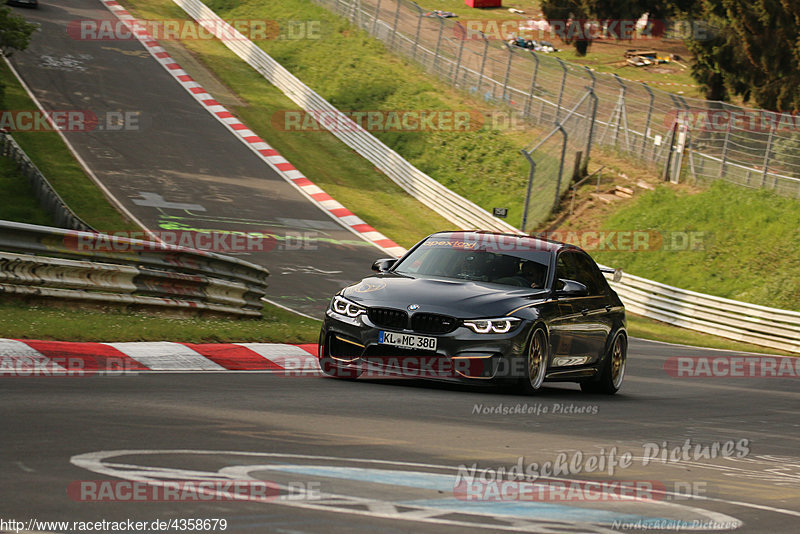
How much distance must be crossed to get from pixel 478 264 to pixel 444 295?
107 centimetres

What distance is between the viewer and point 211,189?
31.4 m

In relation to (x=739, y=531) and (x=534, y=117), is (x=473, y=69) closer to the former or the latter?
(x=534, y=117)

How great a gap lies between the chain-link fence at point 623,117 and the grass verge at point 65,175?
12644mm

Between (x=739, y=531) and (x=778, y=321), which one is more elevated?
(x=739, y=531)

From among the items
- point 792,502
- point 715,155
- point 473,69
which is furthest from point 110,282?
point 473,69

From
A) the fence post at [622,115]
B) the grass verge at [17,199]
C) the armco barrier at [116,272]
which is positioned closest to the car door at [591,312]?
the armco barrier at [116,272]

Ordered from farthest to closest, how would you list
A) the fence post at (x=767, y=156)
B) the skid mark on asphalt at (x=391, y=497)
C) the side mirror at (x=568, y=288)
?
the fence post at (x=767, y=156) → the side mirror at (x=568, y=288) → the skid mark on asphalt at (x=391, y=497)

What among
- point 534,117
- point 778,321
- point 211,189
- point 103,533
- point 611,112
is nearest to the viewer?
point 103,533

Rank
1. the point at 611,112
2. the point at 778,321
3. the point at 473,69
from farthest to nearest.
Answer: the point at 473,69
the point at 611,112
the point at 778,321

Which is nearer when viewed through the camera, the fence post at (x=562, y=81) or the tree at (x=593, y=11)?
the fence post at (x=562, y=81)

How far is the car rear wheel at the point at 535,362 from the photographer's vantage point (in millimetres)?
9992

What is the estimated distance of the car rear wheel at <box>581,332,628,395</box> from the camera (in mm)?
12023

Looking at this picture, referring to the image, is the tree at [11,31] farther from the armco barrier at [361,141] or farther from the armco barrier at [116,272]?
the armco barrier at [116,272]

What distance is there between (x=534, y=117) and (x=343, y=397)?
3099 centimetres
